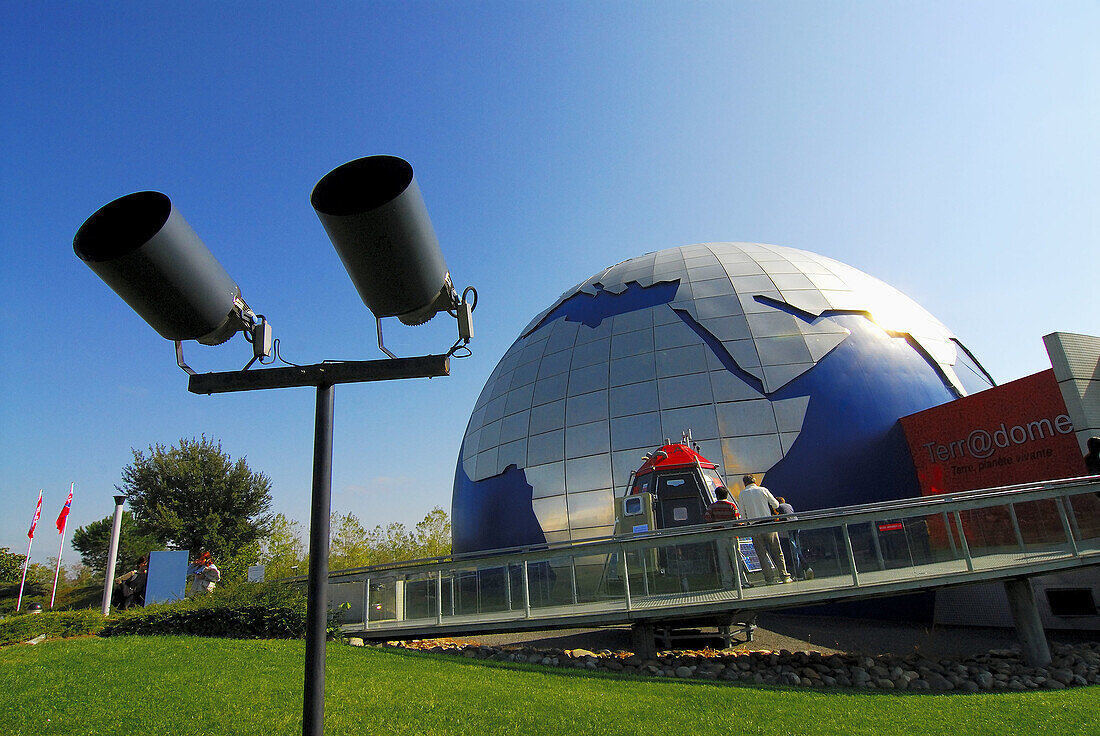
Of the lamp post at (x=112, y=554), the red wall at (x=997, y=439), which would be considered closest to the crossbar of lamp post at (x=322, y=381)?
the lamp post at (x=112, y=554)

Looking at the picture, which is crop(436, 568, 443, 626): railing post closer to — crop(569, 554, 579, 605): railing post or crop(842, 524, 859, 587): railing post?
crop(569, 554, 579, 605): railing post

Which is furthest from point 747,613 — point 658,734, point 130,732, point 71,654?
point 71,654

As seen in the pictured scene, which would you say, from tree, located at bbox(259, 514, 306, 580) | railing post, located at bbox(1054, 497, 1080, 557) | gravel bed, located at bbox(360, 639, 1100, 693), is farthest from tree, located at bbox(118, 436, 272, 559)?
railing post, located at bbox(1054, 497, 1080, 557)

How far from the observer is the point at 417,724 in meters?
5.44

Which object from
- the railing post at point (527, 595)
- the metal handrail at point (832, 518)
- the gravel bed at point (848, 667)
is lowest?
the gravel bed at point (848, 667)

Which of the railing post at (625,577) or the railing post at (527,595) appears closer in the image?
the railing post at (625,577)

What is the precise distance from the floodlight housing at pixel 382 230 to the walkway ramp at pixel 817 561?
28.9ft

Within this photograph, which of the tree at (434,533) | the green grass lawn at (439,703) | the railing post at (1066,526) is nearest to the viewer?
the green grass lawn at (439,703)

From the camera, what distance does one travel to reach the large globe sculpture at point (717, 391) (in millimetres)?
15773

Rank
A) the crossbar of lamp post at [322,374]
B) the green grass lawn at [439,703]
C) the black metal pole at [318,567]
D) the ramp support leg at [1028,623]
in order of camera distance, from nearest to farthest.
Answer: the black metal pole at [318,567] → the crossbar of lamp post at [322,374] → the green grass lawn at [439,703] → the ramp support leg at [1028,623]

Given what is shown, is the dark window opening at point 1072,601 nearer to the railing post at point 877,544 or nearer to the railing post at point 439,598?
the railing post at point 877,544

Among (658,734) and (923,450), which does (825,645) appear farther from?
(658,734)

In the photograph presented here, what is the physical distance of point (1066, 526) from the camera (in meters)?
10.4

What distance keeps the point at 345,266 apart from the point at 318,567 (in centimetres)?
135
